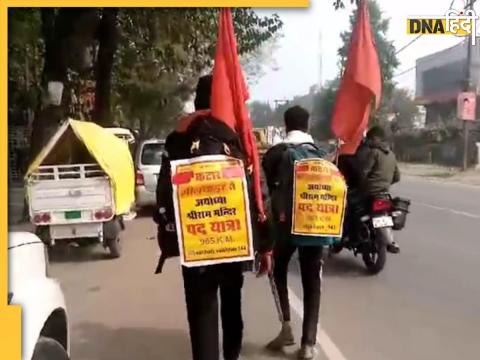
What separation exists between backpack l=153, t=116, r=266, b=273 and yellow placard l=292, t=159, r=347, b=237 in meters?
1.16

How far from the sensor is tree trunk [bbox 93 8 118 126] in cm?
1623

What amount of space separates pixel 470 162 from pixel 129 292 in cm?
3015

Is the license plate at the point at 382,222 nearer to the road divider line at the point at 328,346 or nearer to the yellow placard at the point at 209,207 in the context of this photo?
the road divider line at the point at 328,346

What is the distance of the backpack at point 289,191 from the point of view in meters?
5.00

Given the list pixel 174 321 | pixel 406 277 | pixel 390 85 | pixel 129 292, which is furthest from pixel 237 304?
pixel 390 85

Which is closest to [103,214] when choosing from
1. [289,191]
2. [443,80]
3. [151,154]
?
[289,191]

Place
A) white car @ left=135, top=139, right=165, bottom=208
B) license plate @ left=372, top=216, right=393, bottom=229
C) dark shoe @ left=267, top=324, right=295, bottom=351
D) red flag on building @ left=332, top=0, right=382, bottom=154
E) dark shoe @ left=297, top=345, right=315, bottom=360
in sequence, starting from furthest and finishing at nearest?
white car @ left=135, top=139, right=165, bottom=208 < license plate @ left=372, top=216, right=393, bottom=229 < dark shoe @ left=267, top=324, right=295, bottom=351 < dark shoe @ left=297, top=345, right=315, bottom=360 < red flag on building @ left=332, top=0, right=382, bottom=154

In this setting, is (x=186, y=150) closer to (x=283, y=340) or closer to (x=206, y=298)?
(x=206, y=298)

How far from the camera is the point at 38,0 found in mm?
2217

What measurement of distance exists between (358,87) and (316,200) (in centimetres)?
87

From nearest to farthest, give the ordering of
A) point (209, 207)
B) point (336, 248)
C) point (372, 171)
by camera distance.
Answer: point (209, 207) < point (372, 171) < point (336, 248)

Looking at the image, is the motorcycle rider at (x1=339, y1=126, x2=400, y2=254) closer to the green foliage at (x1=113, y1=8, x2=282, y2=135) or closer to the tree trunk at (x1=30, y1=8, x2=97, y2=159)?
the green foliage at (x1=113, y1=8, x2=282, y2=135)

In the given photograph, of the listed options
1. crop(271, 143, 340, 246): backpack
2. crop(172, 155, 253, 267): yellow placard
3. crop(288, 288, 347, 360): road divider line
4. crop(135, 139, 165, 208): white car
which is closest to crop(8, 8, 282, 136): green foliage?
crop(135, 139, 165, 208): white car

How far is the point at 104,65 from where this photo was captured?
56.2 feet
